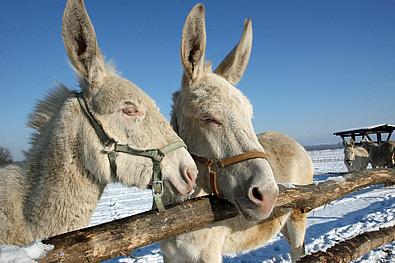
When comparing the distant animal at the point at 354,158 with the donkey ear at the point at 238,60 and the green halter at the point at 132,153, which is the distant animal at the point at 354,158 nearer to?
the donkey ear at the point at 238,60

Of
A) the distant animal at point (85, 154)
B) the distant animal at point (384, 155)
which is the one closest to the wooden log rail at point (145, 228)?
the distant animal at point (85, 154)

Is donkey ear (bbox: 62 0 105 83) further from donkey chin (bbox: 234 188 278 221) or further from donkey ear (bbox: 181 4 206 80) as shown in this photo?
donkey chin (bbox: 234 188 278 221)

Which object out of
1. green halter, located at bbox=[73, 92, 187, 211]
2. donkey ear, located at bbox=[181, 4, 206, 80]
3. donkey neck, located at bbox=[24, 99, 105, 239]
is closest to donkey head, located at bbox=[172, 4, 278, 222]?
donkey ear, located at bbox=[181, 4, 206, 80]

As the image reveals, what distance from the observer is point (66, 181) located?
228 cm

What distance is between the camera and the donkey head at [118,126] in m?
2.31

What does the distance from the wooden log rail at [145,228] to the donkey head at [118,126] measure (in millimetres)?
245

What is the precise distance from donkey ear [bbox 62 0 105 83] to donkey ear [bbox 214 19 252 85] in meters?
1.65

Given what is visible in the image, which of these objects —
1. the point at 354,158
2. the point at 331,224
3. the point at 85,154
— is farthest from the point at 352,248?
the point at 354,158

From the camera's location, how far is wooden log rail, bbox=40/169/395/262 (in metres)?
1.72

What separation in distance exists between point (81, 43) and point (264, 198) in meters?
1.83

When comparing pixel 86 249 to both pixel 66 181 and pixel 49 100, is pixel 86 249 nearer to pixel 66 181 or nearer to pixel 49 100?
pixel 66 181

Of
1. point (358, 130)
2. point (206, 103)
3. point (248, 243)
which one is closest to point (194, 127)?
point (206, 103)

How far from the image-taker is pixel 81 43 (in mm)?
2383

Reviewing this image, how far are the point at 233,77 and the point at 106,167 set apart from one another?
205cm
